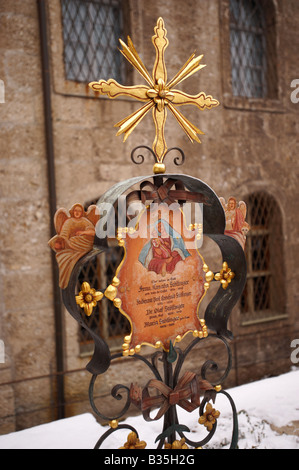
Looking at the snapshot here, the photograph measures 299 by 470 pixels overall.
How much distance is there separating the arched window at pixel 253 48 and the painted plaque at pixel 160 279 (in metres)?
4.28

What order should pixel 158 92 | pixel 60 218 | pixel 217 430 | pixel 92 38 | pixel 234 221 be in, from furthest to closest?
1. pixel 92 38
2. pixel 217 430
3. pixel 234 221
4. pixel 158 92
5. pixel 60 218

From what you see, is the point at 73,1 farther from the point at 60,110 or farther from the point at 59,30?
the point at 60,110

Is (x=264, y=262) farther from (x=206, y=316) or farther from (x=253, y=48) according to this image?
(x=206, y=316)

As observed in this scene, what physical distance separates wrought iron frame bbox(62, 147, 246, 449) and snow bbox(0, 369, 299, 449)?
60 centimetres

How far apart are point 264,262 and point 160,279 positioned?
13.7 ft

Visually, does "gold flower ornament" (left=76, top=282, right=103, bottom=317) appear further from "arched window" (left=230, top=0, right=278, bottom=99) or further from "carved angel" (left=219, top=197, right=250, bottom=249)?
"arched window" (left=230, top=0, right=278, bottom=99)

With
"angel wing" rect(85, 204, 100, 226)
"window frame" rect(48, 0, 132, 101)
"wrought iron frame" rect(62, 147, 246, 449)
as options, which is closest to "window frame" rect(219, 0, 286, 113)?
"window frame" rect(48, 0, 132, 101)

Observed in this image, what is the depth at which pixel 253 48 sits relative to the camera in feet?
21.5

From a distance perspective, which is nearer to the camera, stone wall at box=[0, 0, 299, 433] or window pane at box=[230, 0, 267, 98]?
stone wall at box=[0, 0, 299, 433]

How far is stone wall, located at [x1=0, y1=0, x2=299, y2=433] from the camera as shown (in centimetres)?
467

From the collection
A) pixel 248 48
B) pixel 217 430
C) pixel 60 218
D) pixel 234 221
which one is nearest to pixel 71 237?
pixel 60 218

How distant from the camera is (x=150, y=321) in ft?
8.89

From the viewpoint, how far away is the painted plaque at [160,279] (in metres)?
2.62
